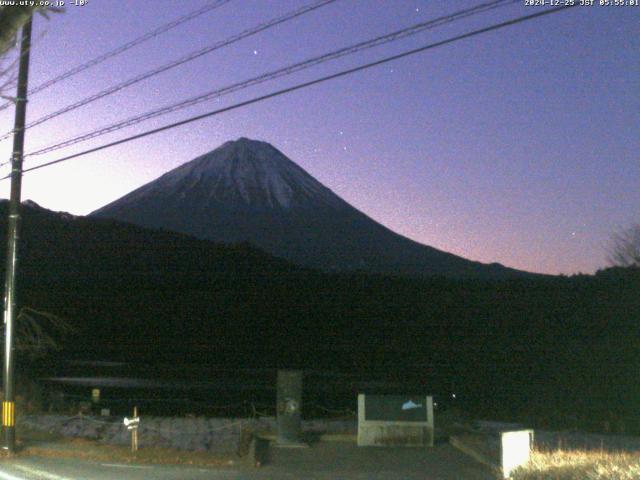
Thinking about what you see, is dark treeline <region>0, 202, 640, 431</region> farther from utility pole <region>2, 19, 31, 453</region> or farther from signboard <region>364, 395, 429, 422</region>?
utility pole <region>2, 19, 31, 453</region>

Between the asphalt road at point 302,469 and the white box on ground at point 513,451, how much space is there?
3.01ft

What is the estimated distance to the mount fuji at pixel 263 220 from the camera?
124m


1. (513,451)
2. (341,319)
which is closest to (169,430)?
(513,451)

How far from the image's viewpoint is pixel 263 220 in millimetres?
139625

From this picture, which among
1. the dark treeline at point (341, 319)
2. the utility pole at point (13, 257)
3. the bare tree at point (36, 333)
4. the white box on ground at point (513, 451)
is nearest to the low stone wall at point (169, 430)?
the bare tree at point (36, 333)

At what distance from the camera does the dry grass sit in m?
9.74

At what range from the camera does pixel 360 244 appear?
135m

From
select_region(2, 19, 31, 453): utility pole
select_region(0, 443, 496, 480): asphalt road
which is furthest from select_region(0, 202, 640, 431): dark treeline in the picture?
select_region(2, 19, 31, 453): utility pole

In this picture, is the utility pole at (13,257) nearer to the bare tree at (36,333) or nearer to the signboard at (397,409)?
the bare tree at (36,333)

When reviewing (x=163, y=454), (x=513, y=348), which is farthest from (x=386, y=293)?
(x=163, y=454)

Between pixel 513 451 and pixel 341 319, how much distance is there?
235ft

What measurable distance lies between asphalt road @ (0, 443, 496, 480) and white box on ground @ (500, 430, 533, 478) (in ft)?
3.01

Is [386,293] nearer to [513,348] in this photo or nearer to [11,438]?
[513,348]

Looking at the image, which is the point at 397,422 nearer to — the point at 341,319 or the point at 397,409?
the point at 397,409
